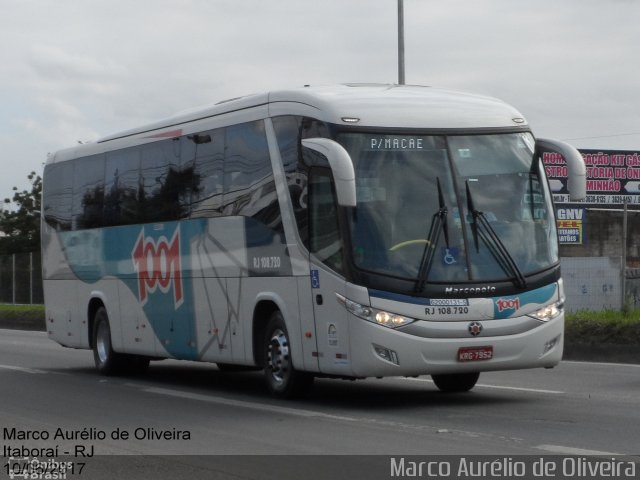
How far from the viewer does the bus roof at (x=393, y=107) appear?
13.6m

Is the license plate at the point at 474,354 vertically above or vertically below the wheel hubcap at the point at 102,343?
above

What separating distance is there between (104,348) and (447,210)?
329 inches

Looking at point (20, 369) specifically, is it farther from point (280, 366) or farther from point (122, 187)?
point (280, 366)

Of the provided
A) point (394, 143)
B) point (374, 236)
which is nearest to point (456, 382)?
point (374, 236)

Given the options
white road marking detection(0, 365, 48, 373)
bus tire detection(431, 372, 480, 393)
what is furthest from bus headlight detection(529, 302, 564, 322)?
white road marking detection(0, 365, 48, 373)

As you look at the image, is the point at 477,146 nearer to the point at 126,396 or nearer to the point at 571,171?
the point at 571,171

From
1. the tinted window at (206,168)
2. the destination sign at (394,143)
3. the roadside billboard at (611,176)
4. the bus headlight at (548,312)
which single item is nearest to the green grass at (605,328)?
the bus headlight at (548,312)

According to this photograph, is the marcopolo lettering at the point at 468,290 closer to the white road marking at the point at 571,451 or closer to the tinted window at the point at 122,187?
the white road marking at the point at 571,451

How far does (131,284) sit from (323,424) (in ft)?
23.7

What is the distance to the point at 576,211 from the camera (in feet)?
162

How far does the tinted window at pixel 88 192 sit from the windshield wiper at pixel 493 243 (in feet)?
26.5

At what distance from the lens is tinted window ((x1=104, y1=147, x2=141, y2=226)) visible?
18.7 m

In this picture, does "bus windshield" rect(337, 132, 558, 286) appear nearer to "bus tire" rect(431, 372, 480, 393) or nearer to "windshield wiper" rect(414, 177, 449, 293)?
"windshield wiper" rect(414, 177, 449, 293)

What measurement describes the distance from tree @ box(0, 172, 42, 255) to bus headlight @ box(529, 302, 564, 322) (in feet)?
185
